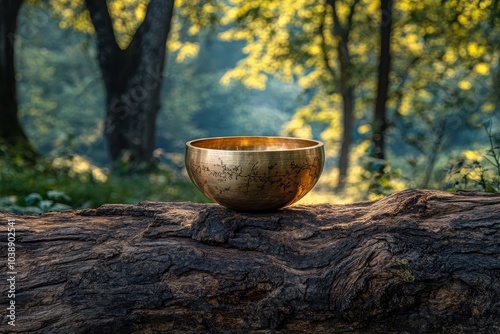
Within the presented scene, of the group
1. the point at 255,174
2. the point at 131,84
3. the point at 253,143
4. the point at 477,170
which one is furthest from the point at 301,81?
the point at 255,174

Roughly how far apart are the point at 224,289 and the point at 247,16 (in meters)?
8.01

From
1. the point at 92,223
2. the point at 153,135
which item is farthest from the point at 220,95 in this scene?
the point at 92,223

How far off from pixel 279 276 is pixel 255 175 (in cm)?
36

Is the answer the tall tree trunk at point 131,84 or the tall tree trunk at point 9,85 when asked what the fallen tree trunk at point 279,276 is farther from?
the tall tree trunk at point 9,85

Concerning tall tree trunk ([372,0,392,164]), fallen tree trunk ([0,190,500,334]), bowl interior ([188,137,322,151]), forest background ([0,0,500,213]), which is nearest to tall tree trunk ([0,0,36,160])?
forest background ([0,0,500,213])

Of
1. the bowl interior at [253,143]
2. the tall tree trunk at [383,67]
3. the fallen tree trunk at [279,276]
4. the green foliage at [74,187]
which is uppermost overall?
the tall tree trunk at [383,67]

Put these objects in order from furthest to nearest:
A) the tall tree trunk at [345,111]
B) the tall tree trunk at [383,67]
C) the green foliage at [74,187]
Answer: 1. the tall tree trunk at [345,111]
2. the tall tree trunk at [383,67]
3. the green foliage at [74,187]

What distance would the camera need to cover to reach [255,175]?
6.19 feet

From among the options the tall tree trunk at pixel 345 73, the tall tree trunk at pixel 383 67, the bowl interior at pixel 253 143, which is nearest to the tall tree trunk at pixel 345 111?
the tall tree trunk at pixel 345 73

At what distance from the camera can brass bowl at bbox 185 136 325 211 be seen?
1886 mm

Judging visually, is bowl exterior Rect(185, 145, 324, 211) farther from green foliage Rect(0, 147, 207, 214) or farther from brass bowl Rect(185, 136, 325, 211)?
green foliage Rect(0, 147, 207, 214)

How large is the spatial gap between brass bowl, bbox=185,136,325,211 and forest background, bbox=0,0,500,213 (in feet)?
3.55

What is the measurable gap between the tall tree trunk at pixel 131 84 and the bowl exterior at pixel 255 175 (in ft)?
14.0

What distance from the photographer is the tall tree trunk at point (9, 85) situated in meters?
6.50
